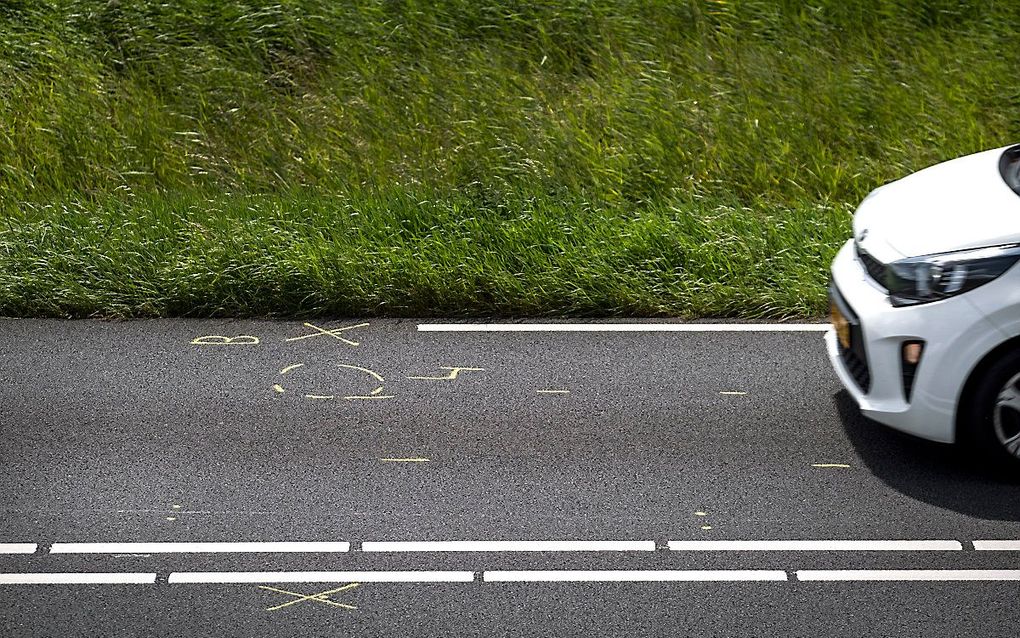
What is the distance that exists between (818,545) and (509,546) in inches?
50.8

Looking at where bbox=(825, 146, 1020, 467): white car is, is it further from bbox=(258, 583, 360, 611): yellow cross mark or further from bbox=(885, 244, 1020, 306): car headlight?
bbox=(258, 583, 360, 611): yellow cross mark

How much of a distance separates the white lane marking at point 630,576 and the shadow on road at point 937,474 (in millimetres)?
1039

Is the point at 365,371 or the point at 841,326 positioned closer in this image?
the point at 841,326

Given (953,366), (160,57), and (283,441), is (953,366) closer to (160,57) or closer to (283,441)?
(283,441)

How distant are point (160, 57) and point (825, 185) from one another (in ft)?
21.0

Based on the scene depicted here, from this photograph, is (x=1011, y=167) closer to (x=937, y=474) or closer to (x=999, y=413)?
(x=999, y=413)

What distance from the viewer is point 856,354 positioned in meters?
6.08

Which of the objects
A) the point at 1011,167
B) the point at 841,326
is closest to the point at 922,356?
the point at 841,326

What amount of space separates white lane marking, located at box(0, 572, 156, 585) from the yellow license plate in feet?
11.0

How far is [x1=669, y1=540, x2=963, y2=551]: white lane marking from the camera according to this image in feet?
17.6

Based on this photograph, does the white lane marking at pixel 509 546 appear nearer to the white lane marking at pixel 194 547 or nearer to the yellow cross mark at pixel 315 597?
the white lane marking at pixel 194 547

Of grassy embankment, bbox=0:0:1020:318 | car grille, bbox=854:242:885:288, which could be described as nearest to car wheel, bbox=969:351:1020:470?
car grille, bbox=854:242:885:288

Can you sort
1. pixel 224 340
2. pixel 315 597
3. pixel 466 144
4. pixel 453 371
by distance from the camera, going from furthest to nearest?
pixel 466 144 < pixel 224 340 < pixel 453 371 < pixel 315 597

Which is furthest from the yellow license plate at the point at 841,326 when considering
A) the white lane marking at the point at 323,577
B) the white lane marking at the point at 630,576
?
the white lane marking at the point at 323,577
